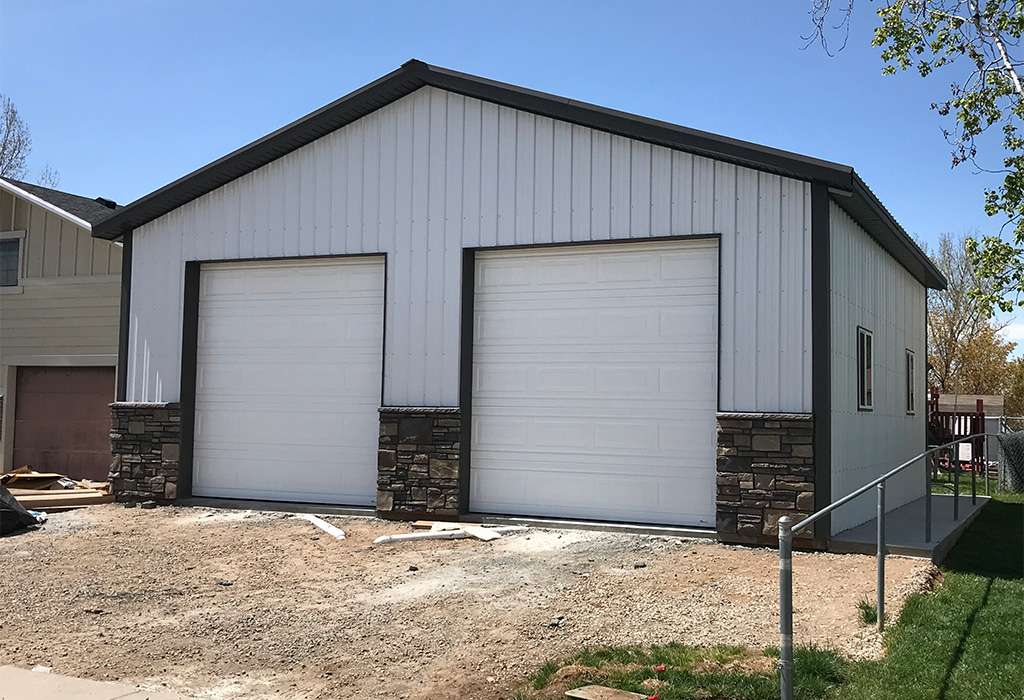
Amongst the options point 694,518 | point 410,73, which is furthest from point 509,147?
point 694,518

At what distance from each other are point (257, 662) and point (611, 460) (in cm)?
597

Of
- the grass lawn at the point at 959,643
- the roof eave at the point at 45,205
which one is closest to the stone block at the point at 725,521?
the grass lawn at the point at 959,643

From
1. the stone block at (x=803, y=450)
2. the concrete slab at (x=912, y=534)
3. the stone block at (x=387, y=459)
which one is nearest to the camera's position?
the concrete slab at (x=912, y=534)

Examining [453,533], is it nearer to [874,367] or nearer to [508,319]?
[508,319]

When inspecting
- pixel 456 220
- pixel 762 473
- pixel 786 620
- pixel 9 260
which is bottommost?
pixel 786 620

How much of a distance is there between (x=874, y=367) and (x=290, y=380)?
820 centimetres

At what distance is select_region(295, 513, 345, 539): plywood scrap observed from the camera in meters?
11.6

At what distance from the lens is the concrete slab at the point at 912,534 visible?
10.2 meters

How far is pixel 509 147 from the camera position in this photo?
40.8 feet

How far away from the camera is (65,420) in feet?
57.6

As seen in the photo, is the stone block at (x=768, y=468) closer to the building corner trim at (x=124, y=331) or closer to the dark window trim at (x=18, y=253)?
the building corner trim at (x=124, y=331)

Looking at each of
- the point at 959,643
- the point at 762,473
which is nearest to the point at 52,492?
the point at 762,473

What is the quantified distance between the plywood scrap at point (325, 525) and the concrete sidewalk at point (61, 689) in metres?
5.13

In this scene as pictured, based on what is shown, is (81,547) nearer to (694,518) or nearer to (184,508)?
(184,508)
